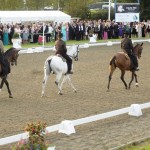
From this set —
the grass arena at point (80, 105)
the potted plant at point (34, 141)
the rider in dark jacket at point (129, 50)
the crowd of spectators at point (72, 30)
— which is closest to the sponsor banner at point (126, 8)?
the crowd of spectators at point (72, 30)

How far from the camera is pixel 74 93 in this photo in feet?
59.8

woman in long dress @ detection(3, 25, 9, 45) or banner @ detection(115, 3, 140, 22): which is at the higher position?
banner @ detection(115, 3, 140, 22)

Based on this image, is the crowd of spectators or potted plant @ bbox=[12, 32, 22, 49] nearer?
potted plant @ bbox=[12, 32, 22, 49]

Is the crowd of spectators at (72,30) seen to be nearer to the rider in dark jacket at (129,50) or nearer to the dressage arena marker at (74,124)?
the rider in dark jacket at (129,50)

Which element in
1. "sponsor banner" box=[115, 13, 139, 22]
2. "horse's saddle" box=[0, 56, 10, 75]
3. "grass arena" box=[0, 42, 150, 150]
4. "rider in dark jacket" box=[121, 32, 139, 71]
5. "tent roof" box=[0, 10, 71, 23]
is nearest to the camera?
"grass arena" box=[0, 42, 150, 150]

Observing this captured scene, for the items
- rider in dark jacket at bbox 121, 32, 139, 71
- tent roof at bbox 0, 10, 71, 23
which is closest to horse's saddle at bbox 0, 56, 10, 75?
rider in dark jacket at bbox 121, 32, 139, 71

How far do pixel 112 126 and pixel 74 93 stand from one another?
5639mm

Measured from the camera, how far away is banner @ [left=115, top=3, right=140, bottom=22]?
50531 mm

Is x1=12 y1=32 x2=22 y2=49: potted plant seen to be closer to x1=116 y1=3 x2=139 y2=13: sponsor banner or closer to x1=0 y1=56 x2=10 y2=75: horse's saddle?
x1=116 y1=3 x2=139 y2=13: sponsor banner

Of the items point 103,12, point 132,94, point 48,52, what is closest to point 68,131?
point 132,94

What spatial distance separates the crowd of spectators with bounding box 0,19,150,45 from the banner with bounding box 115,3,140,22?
59 centimetres

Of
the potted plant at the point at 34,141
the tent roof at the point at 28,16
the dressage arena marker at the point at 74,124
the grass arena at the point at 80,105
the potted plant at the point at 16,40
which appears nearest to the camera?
the potted plant at the point at 34,141

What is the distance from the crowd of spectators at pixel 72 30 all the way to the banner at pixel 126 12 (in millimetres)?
591

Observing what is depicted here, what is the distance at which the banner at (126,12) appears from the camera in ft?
166
